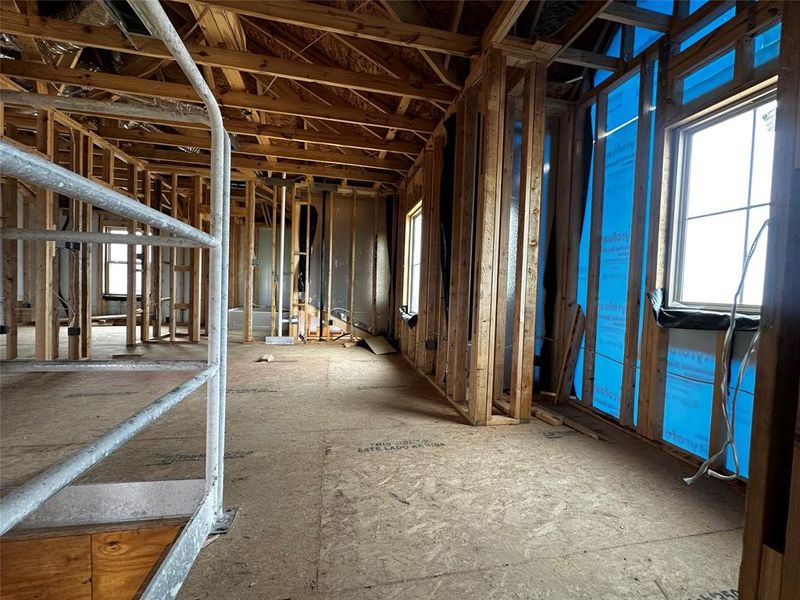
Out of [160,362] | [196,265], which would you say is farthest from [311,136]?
[160,362]

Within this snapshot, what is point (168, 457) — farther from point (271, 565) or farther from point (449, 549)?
point (449, 549)

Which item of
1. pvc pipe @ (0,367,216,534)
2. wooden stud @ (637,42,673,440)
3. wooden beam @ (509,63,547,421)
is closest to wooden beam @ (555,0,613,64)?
wooden beam @ (509,63,547,421)

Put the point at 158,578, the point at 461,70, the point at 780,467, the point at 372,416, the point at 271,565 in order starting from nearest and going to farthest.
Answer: the point at 780,467 < the point at 158,578 < the point at 271,565 < the point at 372,416 < the point at 461,70

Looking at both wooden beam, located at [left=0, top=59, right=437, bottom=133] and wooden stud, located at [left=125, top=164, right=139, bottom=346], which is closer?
wooden beam, located at [left=0, top=59, right=437, bottom=133]

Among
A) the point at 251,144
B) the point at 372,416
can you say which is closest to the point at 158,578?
the point at 372,416

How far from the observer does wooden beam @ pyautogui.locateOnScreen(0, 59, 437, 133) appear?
3.07 m

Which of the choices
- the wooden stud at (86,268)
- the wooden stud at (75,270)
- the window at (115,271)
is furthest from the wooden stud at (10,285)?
the window at (115,271)

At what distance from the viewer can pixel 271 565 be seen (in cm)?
123

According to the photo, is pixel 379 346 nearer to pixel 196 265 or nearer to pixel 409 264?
pixel 409 264

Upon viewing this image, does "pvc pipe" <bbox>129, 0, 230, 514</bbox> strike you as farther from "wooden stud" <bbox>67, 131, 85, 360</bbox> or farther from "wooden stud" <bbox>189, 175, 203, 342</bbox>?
"wooden stud" <bbox>189, 175, 203, 342</bbox>

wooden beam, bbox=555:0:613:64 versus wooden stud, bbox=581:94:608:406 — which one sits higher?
wooden beam, bbox=555:0:613:64

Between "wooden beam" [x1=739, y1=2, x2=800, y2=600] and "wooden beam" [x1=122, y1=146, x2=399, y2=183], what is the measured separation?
5158mm

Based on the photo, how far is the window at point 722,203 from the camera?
6.11 ft

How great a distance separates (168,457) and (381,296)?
4.63 metres
